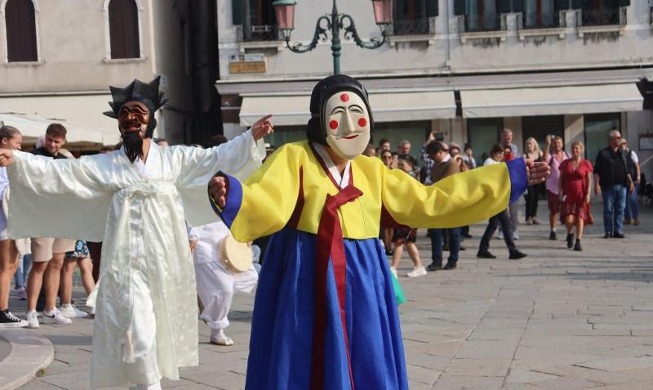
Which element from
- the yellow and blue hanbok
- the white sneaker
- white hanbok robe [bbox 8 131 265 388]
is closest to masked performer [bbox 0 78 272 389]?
white hanbok robe [bbox 8 131 265 388]

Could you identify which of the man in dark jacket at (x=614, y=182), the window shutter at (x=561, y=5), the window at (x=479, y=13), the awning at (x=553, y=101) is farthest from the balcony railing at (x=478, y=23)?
the man in dark jacket at (x=614, y=182)

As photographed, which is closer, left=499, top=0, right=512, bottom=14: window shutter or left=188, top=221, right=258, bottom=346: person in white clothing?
left=188, top=221, right=258, bottom=346: person in white clothing

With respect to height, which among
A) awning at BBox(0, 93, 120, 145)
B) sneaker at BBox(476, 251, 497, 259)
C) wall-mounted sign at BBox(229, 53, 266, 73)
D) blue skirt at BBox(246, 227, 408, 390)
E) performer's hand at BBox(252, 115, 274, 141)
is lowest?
sneaker at BBox(476, 251, 497, 259)

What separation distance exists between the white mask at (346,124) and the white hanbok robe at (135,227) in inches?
47.7

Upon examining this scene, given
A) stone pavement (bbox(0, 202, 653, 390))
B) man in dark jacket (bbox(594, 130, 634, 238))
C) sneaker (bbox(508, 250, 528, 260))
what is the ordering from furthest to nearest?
man in dark jacket (bbox(594, 130, 634, 238))
sneaker (bbox(508, 250, 528, 260))
stone pavement (bbox(0, 202, 653, 390))

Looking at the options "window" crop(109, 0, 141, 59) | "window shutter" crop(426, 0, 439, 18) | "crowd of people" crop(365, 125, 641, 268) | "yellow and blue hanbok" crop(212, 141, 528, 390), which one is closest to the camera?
"yellow and blue hanbok" crop(212, 141, 528, 390)

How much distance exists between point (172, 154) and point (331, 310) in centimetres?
200

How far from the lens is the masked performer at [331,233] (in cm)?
524

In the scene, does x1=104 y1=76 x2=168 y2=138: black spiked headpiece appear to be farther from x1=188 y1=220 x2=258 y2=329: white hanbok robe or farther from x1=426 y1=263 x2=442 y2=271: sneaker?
x1=426 y1=263 x2=442 y2=271: sneaker

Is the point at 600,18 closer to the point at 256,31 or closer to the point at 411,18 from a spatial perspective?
the point at 411,18

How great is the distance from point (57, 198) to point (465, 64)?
21819mm

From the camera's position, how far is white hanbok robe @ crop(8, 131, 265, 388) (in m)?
6.54

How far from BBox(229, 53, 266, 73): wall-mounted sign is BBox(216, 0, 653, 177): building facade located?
0.02 meters

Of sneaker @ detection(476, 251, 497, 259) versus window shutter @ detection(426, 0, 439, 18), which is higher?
window shutter @ detection(426, 0, 439, 18)
